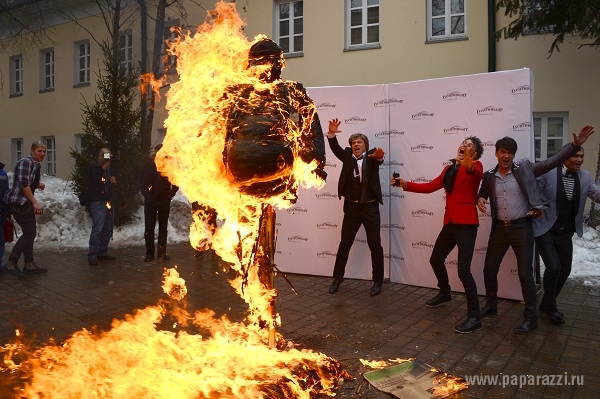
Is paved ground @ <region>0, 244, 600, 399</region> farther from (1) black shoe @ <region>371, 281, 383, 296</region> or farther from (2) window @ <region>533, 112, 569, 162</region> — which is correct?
(2) window @ <region>533, 112, 569, 162</region>

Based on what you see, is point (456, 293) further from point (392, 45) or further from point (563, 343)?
point (392, 45)

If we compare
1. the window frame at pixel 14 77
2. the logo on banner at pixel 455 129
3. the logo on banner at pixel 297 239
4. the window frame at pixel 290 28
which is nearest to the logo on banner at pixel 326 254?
the logo on banner at pixel 297 239

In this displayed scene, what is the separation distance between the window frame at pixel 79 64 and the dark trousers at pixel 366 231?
671 inches

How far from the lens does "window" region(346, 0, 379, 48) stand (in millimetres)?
14586

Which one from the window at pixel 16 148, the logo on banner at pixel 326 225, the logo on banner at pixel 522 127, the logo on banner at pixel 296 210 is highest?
the window at pixel 16 148

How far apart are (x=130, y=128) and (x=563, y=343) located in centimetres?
1057

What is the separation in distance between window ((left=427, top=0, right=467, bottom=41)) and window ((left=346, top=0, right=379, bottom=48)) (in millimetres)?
1554

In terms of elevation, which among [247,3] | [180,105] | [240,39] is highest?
[247,3]

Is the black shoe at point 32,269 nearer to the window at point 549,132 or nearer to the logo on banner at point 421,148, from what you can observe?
the logo on banner at point 421,148

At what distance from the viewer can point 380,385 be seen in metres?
4.18

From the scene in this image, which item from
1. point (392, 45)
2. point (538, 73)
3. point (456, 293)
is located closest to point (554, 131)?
point (538, 73)

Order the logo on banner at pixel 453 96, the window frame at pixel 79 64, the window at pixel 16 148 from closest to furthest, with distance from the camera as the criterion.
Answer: the logo on banner at pixel 453 96 < the window frame at pixel 79 64 < the window at pixel 16 148

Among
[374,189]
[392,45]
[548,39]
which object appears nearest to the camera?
[374,189]

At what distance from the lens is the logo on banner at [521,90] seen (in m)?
6.53
